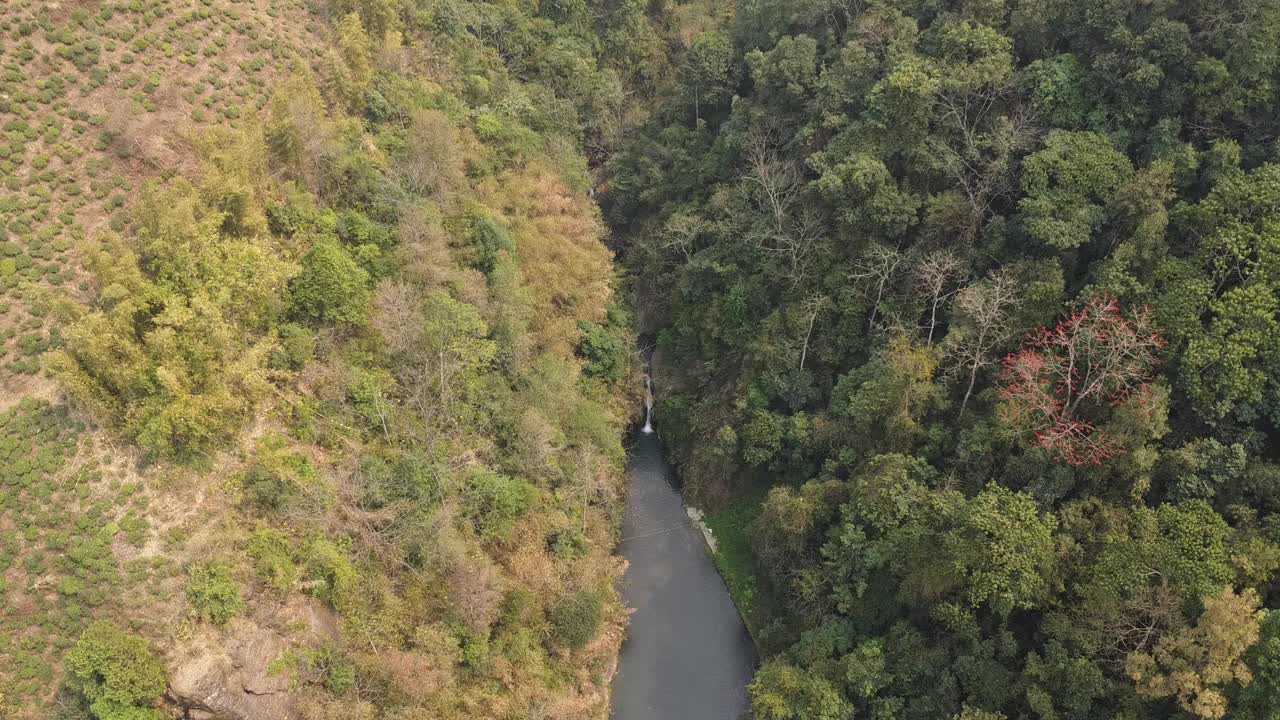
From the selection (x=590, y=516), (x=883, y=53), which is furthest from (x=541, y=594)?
(x=883, y=53)

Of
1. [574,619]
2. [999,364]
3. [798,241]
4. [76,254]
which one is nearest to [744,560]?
[574,619]

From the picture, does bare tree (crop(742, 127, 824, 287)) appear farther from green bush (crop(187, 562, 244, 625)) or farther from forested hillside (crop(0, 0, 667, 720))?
green bush (crop(187, 562, 244, 625))

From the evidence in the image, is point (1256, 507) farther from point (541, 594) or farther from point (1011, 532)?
point (541, 594)

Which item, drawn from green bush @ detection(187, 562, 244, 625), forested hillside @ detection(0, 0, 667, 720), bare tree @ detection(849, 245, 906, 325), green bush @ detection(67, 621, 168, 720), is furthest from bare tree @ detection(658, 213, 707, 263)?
green bush @ detection(67, 621, 168, 720)

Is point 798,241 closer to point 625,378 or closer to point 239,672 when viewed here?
point 625,378

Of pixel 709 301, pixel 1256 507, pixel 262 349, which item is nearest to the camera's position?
pixel 1256 507

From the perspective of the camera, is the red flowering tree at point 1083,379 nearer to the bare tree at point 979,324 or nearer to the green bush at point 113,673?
the bare tree at point 979,324
